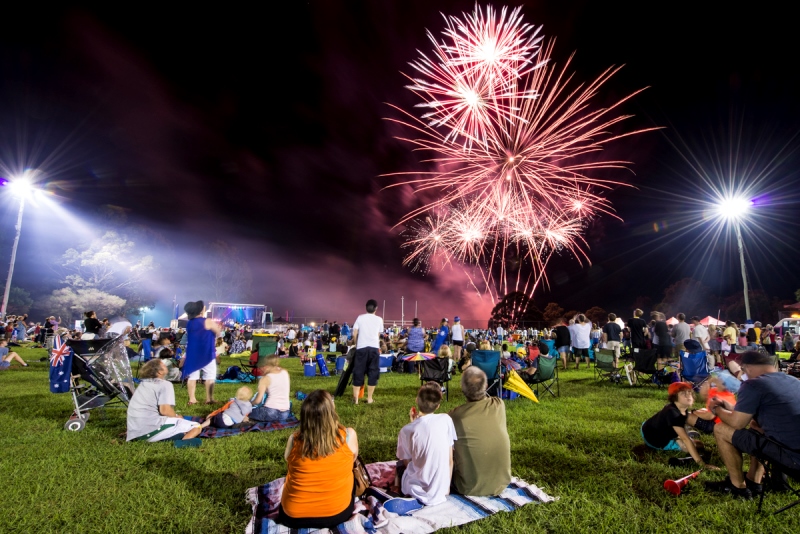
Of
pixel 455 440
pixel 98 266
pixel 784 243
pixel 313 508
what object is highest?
pixel 784 243

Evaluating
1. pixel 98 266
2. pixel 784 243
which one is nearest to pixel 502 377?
pixel 98 266

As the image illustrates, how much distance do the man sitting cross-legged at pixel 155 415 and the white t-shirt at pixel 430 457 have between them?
302 centimetres

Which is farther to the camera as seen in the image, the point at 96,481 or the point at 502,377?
the point at 502,377

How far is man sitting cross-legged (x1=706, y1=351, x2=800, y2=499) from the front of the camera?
3.24m

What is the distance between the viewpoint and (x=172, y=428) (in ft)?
16.7

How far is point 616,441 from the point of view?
5.34 metres

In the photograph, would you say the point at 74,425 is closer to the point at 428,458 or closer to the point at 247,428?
the point at 247,428

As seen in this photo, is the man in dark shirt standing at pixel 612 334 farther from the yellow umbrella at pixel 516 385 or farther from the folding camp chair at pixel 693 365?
the yellow umbrella at pixel 516 385

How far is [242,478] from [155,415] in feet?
5.99

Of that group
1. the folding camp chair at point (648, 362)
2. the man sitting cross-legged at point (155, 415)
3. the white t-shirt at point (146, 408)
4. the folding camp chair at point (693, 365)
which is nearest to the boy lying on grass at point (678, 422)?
the man sitting cross-legged at point (155, 415)

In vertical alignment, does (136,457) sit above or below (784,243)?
below

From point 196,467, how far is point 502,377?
5.79 m

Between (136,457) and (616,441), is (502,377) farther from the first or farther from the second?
(136,457)

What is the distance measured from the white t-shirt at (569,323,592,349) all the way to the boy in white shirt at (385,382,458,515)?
463 inches
